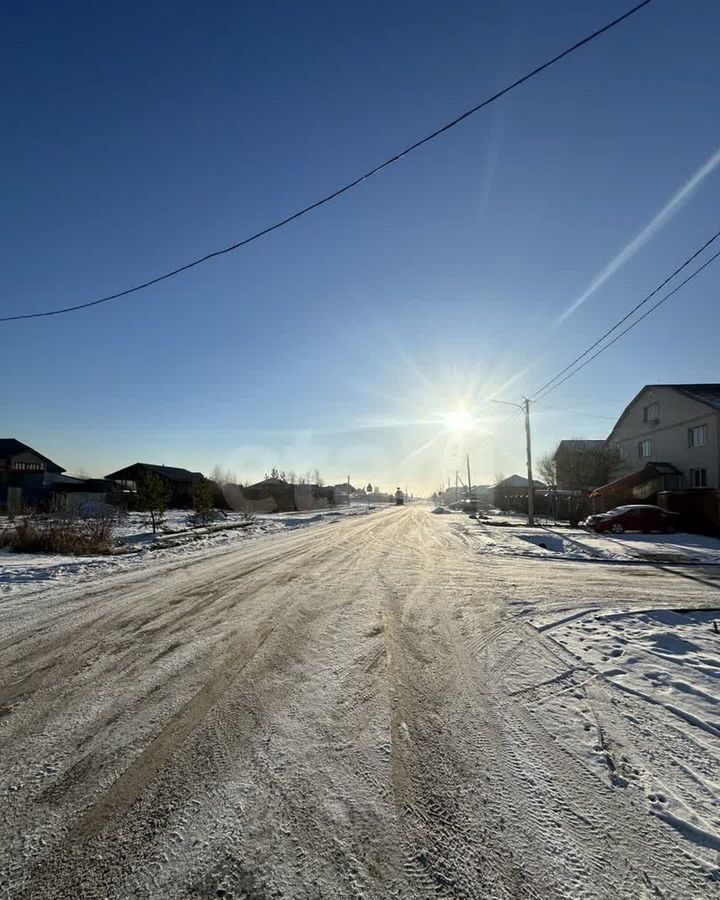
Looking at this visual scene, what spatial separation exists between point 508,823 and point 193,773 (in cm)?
200

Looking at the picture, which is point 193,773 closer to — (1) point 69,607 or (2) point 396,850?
(2) point 396,850

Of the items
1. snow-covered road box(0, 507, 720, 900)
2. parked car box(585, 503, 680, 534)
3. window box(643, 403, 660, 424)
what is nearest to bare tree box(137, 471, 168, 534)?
snow-covered road box(0, 507, 720, 900)

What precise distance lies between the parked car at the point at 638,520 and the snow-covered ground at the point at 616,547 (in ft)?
3.18

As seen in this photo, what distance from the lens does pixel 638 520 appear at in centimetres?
2389

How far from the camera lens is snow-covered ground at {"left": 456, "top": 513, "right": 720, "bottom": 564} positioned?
15680mm

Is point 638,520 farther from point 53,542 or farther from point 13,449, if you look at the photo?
point 13,449

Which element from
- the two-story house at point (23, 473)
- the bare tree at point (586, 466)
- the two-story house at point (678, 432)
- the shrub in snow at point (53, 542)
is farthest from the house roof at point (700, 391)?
the two-story house at point (23, 473)

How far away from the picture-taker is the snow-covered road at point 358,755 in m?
2.34

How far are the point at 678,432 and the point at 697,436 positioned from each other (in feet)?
6.51

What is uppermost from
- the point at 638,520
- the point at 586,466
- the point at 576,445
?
the point at 576,445

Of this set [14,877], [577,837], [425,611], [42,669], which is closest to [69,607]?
[42,669]

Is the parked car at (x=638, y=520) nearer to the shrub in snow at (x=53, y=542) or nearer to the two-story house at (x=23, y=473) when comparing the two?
the shrub in snow at (x=53, y=542)

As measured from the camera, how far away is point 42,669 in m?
5.07

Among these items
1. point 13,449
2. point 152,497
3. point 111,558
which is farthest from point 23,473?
point 111,558
